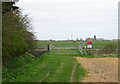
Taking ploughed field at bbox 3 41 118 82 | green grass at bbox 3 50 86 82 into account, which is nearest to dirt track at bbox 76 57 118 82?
ploughed field at bbox 3 41 118 82

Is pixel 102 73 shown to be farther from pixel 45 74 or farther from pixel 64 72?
pixel 45 74

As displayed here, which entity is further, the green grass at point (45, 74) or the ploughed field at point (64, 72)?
the ploughed field at point (64, 72)

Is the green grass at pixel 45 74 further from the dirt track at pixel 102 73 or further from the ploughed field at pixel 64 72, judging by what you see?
the dirt track at pixel 102 73

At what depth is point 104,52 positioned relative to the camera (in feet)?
173

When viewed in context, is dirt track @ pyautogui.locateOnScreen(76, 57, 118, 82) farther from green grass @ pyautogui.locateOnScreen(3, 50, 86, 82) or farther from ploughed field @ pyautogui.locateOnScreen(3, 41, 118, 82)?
green grass @ pyautogui.locateOnScreen(3, 50, 86, 82)

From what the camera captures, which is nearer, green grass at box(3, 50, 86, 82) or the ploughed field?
green grass at box(3, 50, 86, 82)

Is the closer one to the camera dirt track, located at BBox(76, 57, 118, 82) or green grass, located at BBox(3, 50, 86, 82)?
green grass, located at BBox(3, 50, 86, 82)

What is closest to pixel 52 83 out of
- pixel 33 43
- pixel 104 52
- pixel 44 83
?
pixel 44 83

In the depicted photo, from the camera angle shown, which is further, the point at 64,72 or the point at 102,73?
the point at 64,72

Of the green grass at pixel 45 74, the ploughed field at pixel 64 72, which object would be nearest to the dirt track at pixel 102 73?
the ploughed field at pixel 64 72

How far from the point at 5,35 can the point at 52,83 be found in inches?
380

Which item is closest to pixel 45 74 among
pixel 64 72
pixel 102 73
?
pixel 64 72

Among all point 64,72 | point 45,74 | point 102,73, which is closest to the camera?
point 45,74

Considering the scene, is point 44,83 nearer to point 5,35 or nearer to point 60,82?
point 60,82
